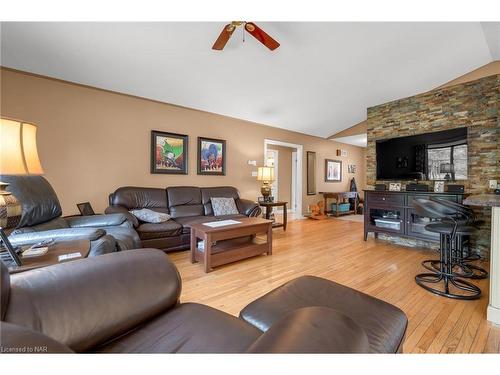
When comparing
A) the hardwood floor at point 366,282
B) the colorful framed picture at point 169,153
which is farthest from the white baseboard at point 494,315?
the colorful framed picture at point 169,153

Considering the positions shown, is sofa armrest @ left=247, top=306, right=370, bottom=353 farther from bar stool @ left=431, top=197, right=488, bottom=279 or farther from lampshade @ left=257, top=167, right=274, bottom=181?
lampshade @ left=257, top=167, right=274, bottom=181

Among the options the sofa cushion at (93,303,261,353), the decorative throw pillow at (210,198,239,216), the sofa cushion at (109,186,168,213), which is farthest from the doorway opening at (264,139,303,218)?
the sofa cushion at (93,303,261,353)

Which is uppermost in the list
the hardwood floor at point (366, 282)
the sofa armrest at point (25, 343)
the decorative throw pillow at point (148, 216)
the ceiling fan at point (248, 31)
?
the ceiling fan at point (248, 31)

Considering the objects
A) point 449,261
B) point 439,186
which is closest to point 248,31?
point 449,261

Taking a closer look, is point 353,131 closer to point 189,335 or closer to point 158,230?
point 158,230

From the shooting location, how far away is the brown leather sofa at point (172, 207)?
2.96 meters

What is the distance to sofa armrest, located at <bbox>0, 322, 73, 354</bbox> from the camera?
1.58 feet

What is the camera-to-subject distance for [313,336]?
0.59m

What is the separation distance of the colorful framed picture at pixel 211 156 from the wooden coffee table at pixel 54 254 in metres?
2.97

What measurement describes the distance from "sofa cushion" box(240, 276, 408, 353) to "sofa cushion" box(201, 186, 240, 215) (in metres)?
2.84

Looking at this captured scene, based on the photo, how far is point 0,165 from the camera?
0.92 metres

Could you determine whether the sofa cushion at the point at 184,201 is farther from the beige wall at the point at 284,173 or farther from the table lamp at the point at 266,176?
the beige wall at the point at 284,173
